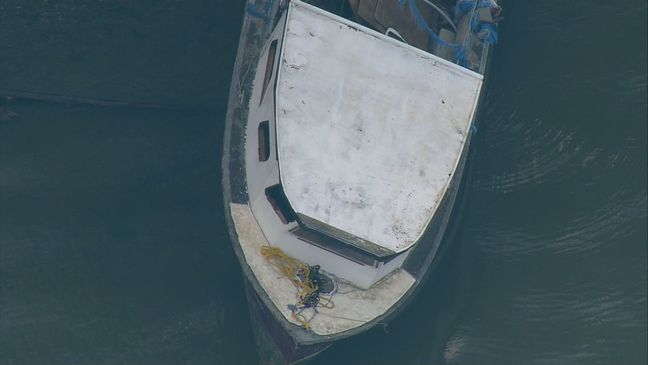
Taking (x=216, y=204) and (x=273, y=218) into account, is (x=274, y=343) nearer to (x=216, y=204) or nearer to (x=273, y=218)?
(x=273, y=218)

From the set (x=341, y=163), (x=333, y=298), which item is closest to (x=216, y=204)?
(x=333, y=298)

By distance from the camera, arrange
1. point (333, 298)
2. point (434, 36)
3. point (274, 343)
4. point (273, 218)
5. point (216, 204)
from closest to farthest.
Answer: point (273, 218), point (333, 298), point (434, 36), point (274, 343), point (216, 204)

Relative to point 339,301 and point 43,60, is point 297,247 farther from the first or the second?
point 43,60

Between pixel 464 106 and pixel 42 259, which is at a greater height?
pixel 464 106

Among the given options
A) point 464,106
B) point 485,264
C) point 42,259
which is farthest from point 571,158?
point 42,259

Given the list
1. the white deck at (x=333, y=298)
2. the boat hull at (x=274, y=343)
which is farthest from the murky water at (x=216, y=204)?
the white deck at (x=333, y=298)

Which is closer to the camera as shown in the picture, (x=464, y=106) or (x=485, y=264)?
(x=464, y=106)
